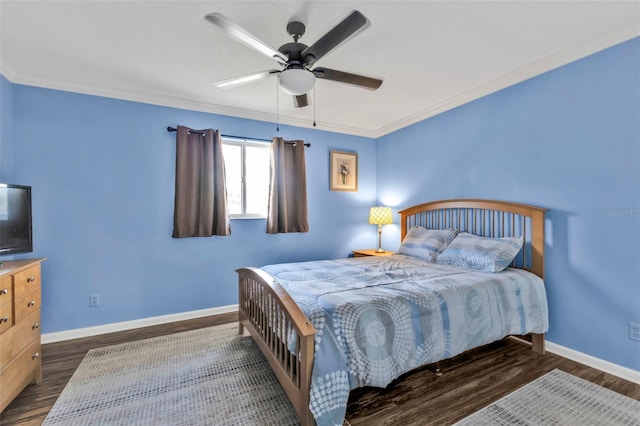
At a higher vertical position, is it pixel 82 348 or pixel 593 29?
pixel 593 29

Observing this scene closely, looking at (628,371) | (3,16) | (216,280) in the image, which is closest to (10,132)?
(3,16)

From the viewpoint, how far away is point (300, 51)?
1.88m

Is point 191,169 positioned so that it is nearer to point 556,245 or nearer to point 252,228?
point 252,228

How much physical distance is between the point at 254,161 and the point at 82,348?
266 centimetres

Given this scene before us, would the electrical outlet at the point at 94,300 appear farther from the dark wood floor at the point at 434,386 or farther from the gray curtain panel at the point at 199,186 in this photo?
the gray curtain panel at the point at 199,186

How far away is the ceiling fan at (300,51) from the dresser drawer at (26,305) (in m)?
2.01

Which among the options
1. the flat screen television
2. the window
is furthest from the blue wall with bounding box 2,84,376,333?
the flat screen television

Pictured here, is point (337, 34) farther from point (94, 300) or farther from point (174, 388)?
point (94, 300)

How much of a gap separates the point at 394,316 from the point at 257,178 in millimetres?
2722

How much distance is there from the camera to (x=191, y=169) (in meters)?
3.27

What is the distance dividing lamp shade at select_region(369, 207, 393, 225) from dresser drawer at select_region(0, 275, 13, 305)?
3.74 m

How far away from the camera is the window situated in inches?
144

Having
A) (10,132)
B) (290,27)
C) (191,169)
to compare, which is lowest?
(191,169)

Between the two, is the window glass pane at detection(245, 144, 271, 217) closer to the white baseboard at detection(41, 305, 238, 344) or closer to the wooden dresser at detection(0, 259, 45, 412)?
the white baseboard at detection(41, 305, 238, 344)
